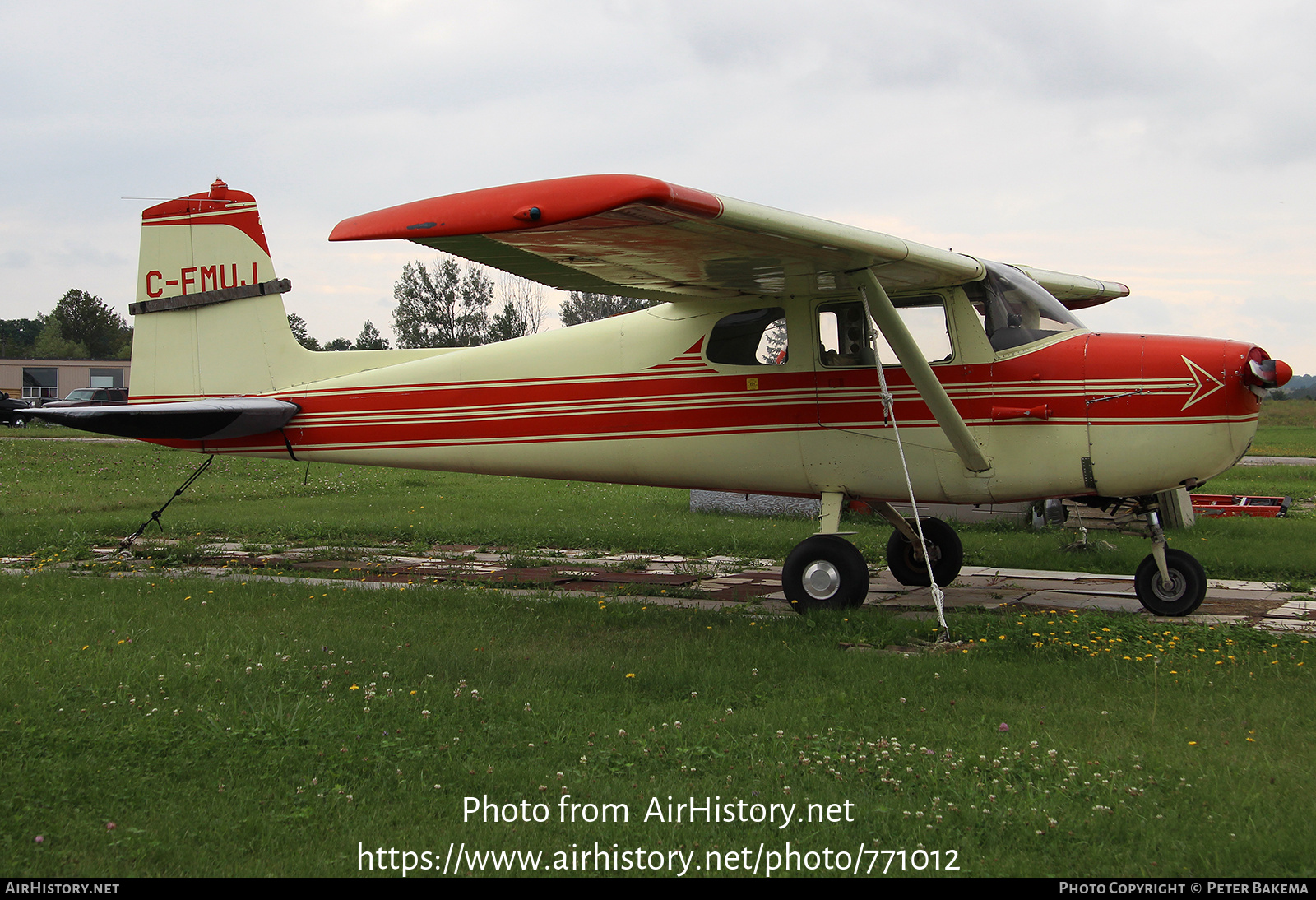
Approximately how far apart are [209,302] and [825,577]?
7.16 metres

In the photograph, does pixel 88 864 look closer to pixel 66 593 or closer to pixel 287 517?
pixel 66 593

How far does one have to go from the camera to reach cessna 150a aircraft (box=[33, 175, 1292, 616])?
23.0 feet

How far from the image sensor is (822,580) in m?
7.74

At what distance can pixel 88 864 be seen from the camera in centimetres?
321

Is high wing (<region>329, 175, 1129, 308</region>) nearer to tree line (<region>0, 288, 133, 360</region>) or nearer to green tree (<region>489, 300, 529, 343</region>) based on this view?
green tree (<region>489, 300, 529, 343</region>)

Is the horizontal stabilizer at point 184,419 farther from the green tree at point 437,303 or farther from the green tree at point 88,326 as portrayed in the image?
the green tree at point 88,326

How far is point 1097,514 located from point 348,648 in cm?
1097

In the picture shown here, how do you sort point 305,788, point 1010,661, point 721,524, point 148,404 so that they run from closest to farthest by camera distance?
point 305,788, point 1010,661, point 148,404, point 721,524

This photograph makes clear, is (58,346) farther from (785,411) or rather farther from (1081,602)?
(1081,602)

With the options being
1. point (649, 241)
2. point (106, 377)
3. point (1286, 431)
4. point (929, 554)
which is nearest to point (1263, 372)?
point (929, 554)

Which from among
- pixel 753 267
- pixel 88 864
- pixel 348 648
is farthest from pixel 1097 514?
pixel 88 864

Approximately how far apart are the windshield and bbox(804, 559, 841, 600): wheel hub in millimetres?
2235

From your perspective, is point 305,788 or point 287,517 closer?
point 305,788
